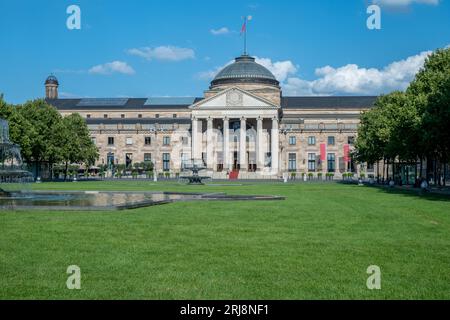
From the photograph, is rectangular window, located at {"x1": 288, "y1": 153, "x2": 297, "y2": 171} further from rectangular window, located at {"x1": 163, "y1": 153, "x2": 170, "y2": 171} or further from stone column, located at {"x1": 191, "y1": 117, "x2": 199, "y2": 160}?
rectangular window, located at {"x1": 163, "y1": 153, "x2": 170, "y2": 171}

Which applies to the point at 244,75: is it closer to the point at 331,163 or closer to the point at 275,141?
the point at 275,141

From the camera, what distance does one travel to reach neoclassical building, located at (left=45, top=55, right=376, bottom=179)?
11725 centimetres

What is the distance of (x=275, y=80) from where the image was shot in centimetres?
12925

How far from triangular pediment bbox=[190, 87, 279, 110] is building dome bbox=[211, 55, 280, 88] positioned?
872 centimetres

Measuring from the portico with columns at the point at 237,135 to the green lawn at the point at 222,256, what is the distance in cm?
9192

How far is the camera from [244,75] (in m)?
126

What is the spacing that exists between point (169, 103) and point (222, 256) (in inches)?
5336

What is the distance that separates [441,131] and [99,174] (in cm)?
8443

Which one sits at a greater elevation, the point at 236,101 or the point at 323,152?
the point at 236,101

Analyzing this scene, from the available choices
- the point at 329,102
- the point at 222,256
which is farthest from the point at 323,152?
the point at 222,256

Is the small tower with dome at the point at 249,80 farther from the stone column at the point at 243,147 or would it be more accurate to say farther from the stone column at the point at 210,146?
the stone column at the point at 243,147
